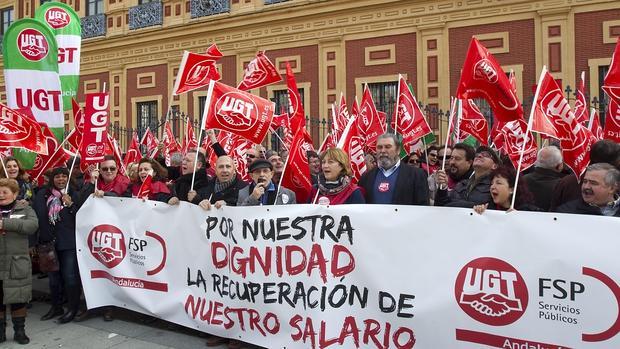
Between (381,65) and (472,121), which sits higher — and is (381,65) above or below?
above

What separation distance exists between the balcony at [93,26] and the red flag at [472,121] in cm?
1716

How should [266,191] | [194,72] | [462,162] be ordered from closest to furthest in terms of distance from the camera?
[266,191] < [462,162] < [194,72]

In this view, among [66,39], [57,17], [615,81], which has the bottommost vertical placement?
[615,81]

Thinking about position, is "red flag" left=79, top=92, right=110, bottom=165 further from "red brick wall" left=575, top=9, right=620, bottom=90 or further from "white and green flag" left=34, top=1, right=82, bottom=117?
"red brick wall" left=575, top=9, right=620, bottom=90

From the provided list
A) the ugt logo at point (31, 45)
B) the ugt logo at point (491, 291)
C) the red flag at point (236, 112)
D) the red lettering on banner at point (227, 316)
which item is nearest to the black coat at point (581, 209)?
the ugt logo at point (491, 291)

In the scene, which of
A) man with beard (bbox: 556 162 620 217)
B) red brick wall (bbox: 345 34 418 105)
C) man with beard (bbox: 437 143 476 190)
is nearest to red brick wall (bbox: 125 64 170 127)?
red brick wall (bbox: 345 34 418 105)

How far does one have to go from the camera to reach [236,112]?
5.44 meters

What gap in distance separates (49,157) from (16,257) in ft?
7.49

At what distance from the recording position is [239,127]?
5496mm

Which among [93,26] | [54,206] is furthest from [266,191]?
[93,26]

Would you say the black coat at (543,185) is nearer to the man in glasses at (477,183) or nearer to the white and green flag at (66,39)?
the man in glasses at (477,183)

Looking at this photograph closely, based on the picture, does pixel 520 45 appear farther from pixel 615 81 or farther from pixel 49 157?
pixel 49 157

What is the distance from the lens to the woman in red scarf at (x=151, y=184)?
556 cm

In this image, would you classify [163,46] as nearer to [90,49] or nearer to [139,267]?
[90,49]
